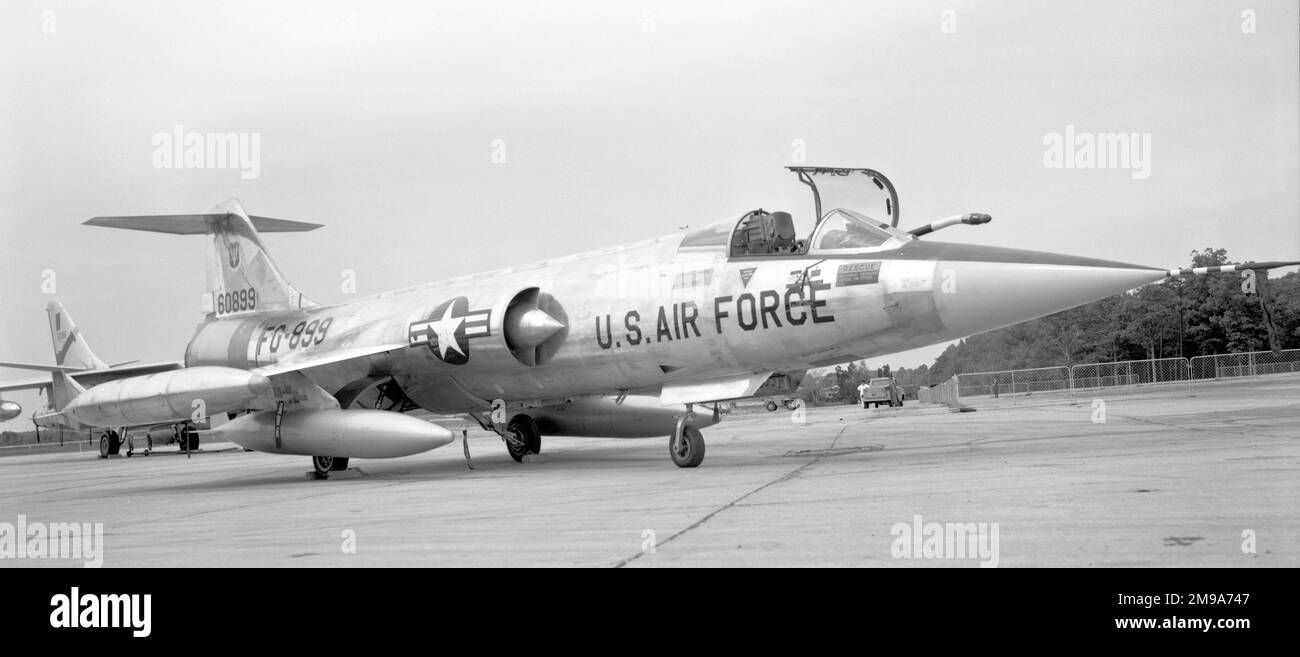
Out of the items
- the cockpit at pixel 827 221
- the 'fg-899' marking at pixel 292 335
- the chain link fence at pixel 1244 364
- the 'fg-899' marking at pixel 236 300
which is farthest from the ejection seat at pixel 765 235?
the chain link fence at pixel 1244 364

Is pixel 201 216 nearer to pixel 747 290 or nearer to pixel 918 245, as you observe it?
pixel 747 290

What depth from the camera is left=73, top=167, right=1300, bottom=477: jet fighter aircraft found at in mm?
10594

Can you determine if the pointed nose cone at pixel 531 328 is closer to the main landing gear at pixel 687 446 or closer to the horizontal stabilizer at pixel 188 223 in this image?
the main landing gear at pixel 687 446

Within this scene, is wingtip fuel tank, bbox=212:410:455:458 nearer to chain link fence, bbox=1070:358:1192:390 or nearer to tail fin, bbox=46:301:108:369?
tail fin, bbox=46:301:108:369

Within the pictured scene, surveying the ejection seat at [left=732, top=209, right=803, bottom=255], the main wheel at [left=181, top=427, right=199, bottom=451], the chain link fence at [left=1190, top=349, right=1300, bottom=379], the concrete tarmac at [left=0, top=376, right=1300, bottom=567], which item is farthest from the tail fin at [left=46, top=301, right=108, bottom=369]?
the chain link fence at [left=1190, top=349, right=1300, bottom=379]

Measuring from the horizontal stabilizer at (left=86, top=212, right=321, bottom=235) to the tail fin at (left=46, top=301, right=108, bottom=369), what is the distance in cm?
1991

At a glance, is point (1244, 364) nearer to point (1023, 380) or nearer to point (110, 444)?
point (1023, 380)

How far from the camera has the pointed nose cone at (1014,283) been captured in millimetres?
9625

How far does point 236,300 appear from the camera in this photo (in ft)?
63.0

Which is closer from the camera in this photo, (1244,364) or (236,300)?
(236,300)

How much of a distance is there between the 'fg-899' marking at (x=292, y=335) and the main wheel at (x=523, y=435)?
11.1 ft

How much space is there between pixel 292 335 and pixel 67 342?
2543 centimetres

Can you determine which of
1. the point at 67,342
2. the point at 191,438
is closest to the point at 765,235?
the point at 191,438
